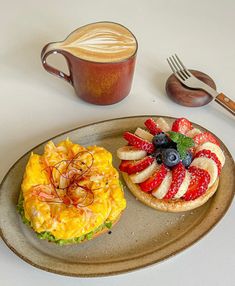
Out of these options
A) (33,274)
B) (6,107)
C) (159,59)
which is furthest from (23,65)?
(33,274)

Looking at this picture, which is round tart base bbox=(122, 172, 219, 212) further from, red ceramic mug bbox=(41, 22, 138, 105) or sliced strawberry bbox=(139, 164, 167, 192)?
red ceramic mug bbox=(41, 22, 138, 105)

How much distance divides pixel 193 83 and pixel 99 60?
0.36 m

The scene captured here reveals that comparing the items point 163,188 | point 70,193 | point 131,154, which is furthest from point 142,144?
point 70,193

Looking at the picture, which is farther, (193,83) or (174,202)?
(193,83)

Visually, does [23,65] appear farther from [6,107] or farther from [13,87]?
[6,107]

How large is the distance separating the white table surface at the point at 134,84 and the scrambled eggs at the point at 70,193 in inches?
5.2

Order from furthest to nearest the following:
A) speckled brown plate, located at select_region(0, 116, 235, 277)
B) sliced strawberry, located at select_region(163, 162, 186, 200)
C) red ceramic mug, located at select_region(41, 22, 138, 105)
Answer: red ceramic mug, located at select_region(41, 22, 138, 105) → sliced strawberry, located at select_region(163, 162, 186, 200) → speckled brown plate, located at select_region(0, 116, 235, 277)

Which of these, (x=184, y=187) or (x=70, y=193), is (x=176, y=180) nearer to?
(x=184, y=187)

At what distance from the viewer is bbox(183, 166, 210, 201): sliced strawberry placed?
127 cm

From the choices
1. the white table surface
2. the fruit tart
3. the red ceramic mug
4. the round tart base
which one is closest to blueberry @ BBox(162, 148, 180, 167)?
the fruit tart

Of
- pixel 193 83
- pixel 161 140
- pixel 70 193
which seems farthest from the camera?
pixel 193 83

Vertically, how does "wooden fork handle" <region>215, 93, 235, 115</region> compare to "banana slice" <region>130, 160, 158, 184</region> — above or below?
above

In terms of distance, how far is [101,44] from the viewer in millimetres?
1518

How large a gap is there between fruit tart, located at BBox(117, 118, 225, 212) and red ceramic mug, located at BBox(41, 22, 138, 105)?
0.78 feet
